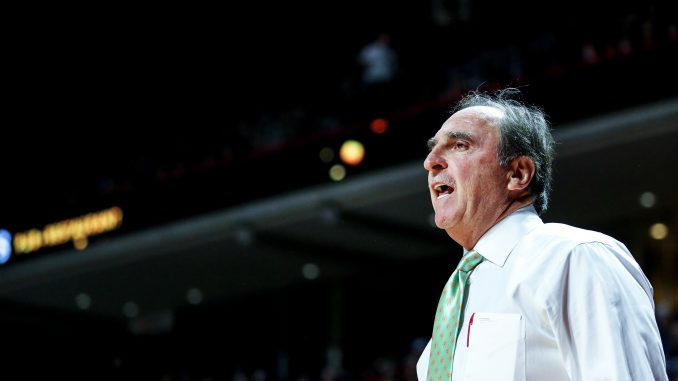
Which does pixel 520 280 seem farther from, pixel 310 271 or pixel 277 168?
pixel 310 271

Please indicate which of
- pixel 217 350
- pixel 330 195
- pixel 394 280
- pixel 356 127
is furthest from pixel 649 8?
pixel 217 350

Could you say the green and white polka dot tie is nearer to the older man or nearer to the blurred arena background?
the older man

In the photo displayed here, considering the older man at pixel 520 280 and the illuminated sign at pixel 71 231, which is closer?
the older man at pixel 520 280

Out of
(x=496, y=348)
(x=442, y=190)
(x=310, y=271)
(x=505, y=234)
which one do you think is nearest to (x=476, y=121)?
(x=442, y=190)

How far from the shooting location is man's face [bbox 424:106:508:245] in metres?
2.18

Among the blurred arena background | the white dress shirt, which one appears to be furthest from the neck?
the blurred arena background

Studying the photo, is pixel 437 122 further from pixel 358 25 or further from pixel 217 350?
pixel 217 350

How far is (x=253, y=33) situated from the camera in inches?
663

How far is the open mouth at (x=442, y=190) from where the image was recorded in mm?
2238

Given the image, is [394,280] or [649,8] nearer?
[649,8]

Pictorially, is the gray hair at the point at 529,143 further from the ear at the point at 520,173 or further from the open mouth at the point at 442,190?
the open mouth at the point at 442,190

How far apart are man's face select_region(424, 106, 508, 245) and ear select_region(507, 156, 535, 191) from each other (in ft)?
0.05

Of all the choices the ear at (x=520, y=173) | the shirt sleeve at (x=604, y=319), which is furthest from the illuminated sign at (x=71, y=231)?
the shirt sleeve at (x=604, y=319)

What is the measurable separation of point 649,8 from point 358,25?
23.3ft
